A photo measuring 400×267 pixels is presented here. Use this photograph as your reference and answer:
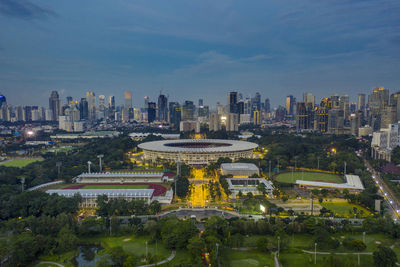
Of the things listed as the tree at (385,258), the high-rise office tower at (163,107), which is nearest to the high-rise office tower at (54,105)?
the high-rise office tower at (163,107)

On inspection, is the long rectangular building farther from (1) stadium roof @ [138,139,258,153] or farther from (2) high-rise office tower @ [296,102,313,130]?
(2) high-rise office tower @ [296,102,313,130]

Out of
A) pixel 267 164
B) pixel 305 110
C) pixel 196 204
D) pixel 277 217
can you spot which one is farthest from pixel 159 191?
pixel 305 110

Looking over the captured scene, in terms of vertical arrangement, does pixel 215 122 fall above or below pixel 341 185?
above

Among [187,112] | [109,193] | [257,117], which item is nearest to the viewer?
[109,193]

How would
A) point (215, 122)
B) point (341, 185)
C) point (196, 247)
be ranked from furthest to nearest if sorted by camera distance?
1. point (215, 122)
2. point (341, 185)
3. point (196, 247)

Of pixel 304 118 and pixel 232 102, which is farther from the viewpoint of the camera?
pixel 232 102

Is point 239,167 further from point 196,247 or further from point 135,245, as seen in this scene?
point 196,247

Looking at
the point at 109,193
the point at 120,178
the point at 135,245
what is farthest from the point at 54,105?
the point at 135,245
